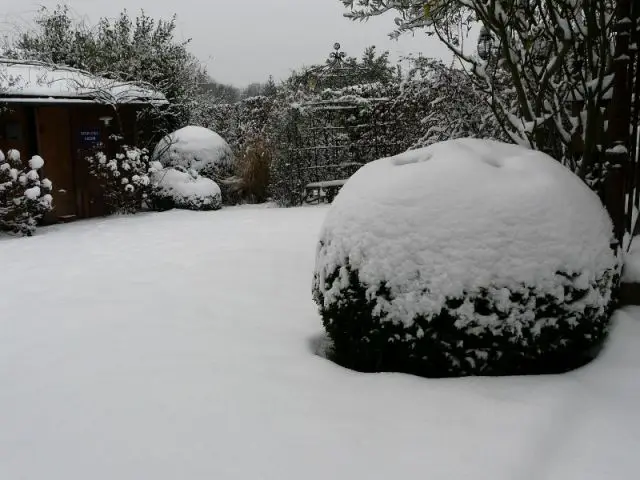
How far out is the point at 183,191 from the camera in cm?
1056

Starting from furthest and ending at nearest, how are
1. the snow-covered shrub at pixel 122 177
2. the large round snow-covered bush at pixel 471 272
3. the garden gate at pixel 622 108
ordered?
the snow-covered shrub at pixel 122 177 → the garden gate at pixel 622 108 → the large round snow-covered bush at pixel 471 272

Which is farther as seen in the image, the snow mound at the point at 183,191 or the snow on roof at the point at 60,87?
the snow mound at the point at 183,191

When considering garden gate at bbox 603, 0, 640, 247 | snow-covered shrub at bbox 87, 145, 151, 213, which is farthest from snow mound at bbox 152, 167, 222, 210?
garden gate at bbox 603, 0, 640, 247

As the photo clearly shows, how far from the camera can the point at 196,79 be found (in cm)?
1411

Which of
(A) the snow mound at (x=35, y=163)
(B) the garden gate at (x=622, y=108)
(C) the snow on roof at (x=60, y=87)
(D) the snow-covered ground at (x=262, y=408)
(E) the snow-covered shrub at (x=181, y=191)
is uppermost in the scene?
(C) the snow on roof at (x=60, y=87)

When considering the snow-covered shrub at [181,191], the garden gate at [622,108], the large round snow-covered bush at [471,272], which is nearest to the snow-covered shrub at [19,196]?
the snow-covered shrub at [181,191]

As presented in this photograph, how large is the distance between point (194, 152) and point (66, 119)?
254 cm

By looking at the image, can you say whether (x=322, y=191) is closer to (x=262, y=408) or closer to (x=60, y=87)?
(x=60, y=87)

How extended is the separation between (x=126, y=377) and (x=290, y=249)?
137 inches

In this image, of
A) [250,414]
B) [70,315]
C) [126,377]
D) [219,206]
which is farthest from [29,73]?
[250,414]

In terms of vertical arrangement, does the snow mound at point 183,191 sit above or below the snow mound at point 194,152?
below

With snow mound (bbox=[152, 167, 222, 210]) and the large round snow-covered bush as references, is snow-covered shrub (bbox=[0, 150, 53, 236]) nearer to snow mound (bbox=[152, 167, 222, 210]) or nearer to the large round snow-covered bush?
snow mound (bbox=[152, 167, 222, 210])

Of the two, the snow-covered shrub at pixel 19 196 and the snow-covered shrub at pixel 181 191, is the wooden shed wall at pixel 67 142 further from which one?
the snow-covered shrub at pixel 181 191

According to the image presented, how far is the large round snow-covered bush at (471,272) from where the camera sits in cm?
252
